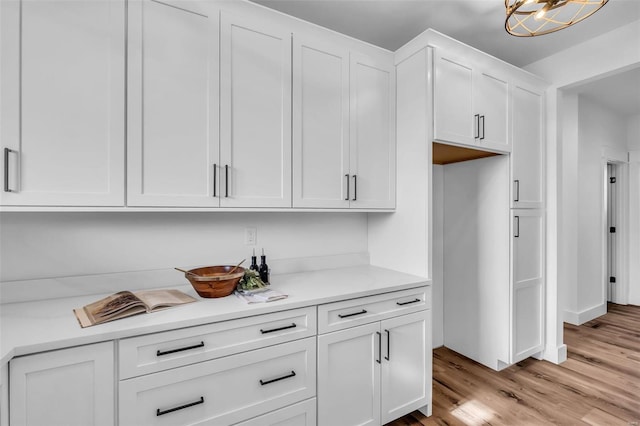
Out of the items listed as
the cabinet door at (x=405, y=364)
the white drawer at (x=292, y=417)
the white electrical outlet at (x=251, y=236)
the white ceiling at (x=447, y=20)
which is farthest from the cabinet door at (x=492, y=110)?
the white drawer at (x=292, y=417)

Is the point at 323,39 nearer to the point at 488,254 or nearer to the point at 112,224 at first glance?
the point at 112,224

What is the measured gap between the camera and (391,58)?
227cm

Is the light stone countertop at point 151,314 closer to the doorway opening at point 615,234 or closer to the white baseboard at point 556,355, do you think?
the white baseboard at point 556,355

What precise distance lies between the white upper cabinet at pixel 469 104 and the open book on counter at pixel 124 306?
1.86 meters

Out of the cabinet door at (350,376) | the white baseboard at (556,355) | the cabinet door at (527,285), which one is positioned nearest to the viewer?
the cabinet door at (350,376)

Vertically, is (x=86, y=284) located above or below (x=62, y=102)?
below

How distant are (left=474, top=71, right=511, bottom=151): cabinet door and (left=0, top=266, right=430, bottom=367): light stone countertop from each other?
1.24 meters

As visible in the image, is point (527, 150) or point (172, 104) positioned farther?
point (527, 150)

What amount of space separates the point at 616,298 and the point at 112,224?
637 cm

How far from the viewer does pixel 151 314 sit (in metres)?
1.35

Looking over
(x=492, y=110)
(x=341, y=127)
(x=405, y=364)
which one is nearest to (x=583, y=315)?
(x=492, y=110)

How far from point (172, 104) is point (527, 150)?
9.06 feet

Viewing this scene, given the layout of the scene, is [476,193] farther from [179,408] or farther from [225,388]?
[179,408]

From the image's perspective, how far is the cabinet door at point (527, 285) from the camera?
8.43 ft
